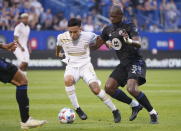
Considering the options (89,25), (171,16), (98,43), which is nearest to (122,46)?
(98,43)

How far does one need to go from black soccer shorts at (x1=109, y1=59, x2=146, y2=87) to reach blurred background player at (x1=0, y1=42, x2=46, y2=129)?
2.26 meters

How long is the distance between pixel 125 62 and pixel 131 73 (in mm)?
315

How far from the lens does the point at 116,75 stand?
11.0 m

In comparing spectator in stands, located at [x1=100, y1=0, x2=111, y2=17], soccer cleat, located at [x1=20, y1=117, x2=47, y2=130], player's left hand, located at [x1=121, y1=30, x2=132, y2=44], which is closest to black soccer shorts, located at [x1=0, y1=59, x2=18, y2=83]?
soccer cleat, located at [x1=20, y1=117, x2=47, y2=130]

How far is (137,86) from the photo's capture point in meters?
10.6

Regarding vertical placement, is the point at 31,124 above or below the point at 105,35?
below

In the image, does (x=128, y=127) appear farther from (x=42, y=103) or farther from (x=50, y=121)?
(x=42, y=103)

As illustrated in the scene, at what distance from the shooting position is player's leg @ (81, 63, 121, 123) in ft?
35.8

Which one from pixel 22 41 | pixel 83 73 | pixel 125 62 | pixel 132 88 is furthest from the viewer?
pixel 22 41

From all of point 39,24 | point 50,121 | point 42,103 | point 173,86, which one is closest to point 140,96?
point 50,121

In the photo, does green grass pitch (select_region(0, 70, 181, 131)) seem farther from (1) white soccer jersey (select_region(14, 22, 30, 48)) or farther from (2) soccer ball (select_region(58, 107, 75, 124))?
(1) white soccer jersey (select_region(14, 22, 30, 48))

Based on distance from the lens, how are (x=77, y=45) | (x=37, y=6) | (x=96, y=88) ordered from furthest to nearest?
(x=37, y=6)
(x=77, y=45)
(x=96, y=88)

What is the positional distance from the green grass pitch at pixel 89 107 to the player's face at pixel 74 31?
1696 millimetres

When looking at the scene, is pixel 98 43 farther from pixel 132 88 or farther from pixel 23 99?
pixel 23 99
